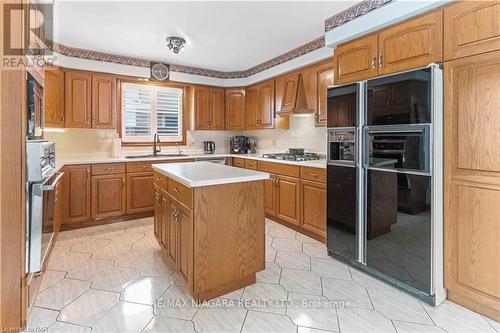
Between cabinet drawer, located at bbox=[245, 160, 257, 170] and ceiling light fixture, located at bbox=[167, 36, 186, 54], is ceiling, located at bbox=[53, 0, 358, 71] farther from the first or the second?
cabinet drawer, located at bbox=[245, 160, 257, 170]

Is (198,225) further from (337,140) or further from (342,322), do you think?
(337,140)

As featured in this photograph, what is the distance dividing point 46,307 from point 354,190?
2546 millimetres

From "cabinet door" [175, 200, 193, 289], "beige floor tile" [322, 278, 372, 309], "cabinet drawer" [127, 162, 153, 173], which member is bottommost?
"beige floor tile" [322, 278, 372, 309]

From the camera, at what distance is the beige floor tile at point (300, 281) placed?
7.16 ft

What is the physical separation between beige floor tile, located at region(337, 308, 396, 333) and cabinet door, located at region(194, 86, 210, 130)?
3866 mm

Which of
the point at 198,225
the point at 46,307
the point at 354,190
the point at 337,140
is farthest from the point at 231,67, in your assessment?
the point at 46,307

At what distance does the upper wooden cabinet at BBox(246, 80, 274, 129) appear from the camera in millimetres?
4520

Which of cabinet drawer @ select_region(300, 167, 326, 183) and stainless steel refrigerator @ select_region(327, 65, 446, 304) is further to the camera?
cabinet drawer @ select_region(300, 167, 326, 183)

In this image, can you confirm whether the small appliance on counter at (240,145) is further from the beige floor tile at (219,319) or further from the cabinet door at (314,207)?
the beige floor tile at (219,319)

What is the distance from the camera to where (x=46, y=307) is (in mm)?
1933

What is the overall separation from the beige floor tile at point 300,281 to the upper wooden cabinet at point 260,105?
2605 mm

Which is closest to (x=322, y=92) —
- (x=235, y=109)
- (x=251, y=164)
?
(x=251, y=164)

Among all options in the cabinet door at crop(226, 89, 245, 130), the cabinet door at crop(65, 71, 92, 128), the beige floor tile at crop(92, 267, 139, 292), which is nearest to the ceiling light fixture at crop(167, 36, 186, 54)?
the cabinet door at crop(65, 71, 92, 128)

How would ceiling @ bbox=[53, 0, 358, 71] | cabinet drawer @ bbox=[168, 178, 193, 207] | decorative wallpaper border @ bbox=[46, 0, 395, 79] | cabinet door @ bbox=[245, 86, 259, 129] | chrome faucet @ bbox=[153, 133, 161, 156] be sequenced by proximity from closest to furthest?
cabinet drawer @ bbox=[168, 178, 193, 207]
decorative wallpaper border @ bbox=[46, 0, 395, 79]
ceiling @ bbox=[53, 0, 358, 71]
chrome faucet @ bbox=[153, 133, 161, 156]
cabinet door @ bbox=[245, 86, 259, 129]
